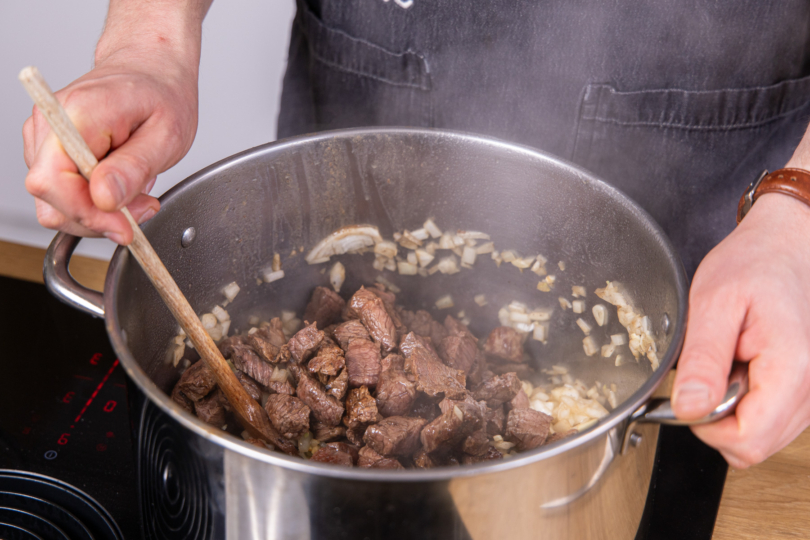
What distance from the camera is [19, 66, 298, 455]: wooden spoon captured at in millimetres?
662

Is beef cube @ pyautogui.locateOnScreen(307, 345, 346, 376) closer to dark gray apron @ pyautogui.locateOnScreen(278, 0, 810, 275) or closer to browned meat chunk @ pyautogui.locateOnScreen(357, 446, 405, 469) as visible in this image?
browned meat chunk @ pyautogui.locateOnScreen(357, 446, 405, 469)

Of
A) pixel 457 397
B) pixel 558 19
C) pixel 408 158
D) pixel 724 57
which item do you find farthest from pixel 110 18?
pixel 724 57

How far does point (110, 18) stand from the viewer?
122 centimetres

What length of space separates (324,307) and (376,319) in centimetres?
12

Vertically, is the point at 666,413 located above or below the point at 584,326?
above

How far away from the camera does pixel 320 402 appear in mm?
1160

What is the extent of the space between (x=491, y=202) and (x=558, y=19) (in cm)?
40

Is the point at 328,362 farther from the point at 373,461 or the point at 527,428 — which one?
the point at 527,428

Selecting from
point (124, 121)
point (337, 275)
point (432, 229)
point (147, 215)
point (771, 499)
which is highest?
point (124, 121)

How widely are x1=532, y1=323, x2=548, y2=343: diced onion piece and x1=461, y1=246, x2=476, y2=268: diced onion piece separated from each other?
0.19m

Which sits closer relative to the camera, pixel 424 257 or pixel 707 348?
pixel 707 348

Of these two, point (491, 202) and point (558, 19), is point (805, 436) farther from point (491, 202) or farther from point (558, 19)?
point (558, 19)

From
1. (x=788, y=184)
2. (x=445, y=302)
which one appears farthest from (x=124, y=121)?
(x=788, y=184)

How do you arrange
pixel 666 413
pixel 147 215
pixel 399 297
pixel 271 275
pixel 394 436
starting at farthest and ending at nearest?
pixel 399 297
pixel 271 275
pixel 394 436
pixel 147 215
pixel 666 413
